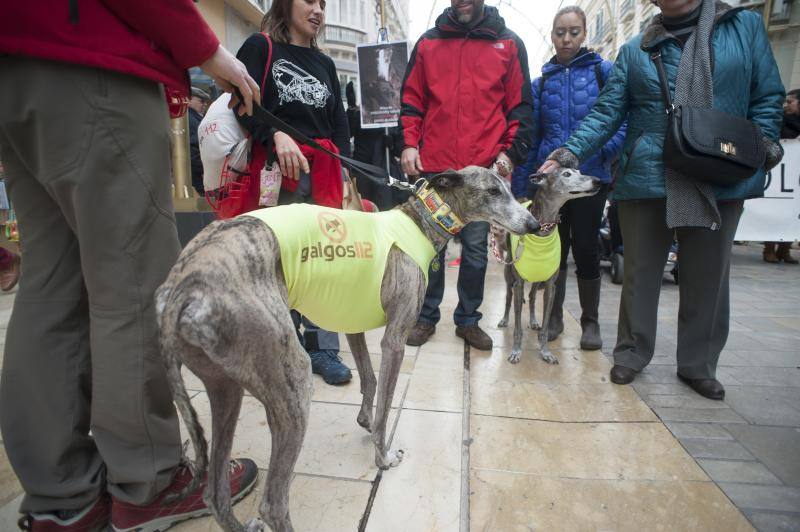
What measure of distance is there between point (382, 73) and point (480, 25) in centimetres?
151

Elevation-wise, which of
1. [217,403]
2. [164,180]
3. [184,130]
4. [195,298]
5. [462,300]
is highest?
[184,130]

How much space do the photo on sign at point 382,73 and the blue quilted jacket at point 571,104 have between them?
150cm

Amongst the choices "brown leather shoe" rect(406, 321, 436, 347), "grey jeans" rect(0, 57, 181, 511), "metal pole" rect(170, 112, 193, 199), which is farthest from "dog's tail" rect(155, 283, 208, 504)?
"metal pole" rect(170, 112, 193, 199)

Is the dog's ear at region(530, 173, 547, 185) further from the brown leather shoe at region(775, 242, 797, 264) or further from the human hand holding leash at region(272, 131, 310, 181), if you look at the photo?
the brown leather shoe at region(775, 242, 797, 264)

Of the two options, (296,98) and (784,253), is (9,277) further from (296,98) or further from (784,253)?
(784,253)

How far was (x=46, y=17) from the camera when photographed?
1136 millimetres

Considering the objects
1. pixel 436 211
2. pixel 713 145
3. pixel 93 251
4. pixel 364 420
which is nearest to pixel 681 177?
pixel 713 145

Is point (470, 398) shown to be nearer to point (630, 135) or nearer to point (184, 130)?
point (630, 135)

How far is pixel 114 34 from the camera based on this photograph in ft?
4.01

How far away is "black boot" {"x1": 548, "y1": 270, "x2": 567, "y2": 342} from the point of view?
146 inches

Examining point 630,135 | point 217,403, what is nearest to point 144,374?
point 217,403

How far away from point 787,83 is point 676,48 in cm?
1003

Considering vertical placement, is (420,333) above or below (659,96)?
below

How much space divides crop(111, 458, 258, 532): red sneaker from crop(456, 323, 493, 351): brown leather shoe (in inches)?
84.2
